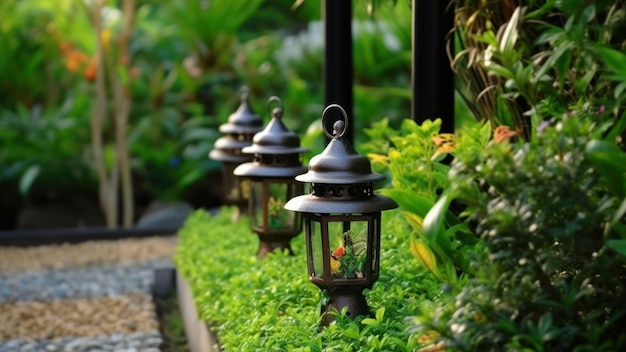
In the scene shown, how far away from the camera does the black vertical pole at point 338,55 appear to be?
17.4ft

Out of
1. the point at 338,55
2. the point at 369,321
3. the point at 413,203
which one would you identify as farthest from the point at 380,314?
the point at 338,55

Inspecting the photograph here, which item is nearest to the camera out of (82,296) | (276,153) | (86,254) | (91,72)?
(276,153)

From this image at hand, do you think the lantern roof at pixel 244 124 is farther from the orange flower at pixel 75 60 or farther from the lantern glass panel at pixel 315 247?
the orange flower at pixel 75 60

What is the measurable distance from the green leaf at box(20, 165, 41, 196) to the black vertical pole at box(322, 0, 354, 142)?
13.5 feet

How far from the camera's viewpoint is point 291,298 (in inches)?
148

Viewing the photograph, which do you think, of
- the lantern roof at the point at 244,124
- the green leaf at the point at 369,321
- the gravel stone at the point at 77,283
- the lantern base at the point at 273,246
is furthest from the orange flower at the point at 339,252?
the gravel stone at the point at 77,283

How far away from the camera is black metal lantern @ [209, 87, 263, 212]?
5828 mm

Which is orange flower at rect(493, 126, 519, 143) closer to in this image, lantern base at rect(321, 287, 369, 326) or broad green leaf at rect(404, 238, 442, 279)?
broad green leaf at rect(404, 238, 442, 279)

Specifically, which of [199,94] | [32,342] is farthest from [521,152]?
[199,94]

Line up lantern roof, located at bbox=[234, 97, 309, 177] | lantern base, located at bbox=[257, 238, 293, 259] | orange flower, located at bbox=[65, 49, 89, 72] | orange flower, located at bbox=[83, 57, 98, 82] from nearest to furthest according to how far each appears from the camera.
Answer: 1. lantern roof, located at bbox=[234, 97, 309, 177]
2. lantern base, located at bbox=[257, 238, 293, 259]
3. orange flower, located at bbox=[83, 57, 98, 82]
4. orange flower, located at bbox=[65, 49, 89, 72]

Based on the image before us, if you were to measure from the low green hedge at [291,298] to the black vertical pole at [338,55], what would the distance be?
73 centimetres

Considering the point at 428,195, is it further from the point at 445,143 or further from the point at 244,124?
the point at 244,124

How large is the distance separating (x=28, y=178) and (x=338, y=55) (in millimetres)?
4269

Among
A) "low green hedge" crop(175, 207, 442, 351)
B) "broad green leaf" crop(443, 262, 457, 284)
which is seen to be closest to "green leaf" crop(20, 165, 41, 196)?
"low green hedge" crop(175, 207, 442, 351)
